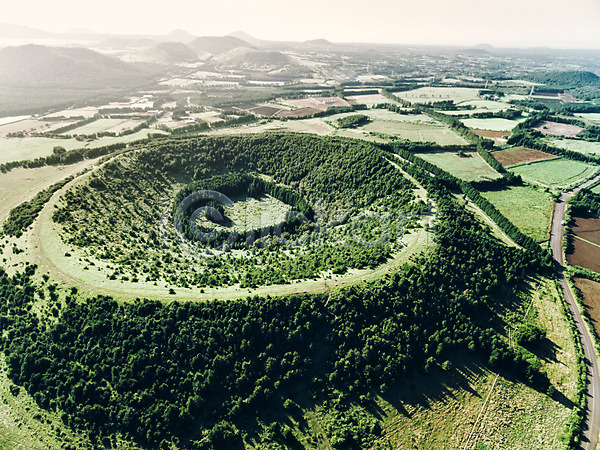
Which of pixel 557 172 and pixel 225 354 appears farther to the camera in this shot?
pixel 557 172

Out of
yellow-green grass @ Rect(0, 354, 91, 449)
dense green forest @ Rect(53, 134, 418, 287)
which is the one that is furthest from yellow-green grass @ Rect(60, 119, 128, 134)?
yellow-green grass @ Rect(0, 354, 91, 449)

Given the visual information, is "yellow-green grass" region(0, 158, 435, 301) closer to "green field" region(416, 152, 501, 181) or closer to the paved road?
the paved road

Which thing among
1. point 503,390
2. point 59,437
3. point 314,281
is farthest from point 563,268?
point 59,437

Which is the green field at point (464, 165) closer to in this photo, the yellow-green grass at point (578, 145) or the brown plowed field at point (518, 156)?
the brown plowed field at point (518, 156)

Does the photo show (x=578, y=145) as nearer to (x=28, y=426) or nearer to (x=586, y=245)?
(x=586, y=245)

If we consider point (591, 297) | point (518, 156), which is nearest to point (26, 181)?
point (591, 297)

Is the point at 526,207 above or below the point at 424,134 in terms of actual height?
below
